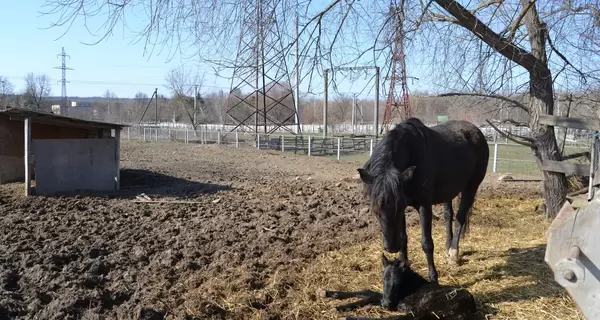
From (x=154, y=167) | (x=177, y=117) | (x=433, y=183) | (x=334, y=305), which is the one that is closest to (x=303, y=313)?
(x=334, y=305)

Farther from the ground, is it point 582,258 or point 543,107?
point 543,107

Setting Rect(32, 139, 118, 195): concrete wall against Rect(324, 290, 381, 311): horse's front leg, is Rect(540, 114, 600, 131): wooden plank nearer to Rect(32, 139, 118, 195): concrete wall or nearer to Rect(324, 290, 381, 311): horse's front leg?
Rect(324, 290, 381, 311): horse's front leg

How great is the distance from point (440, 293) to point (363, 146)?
2660 cm

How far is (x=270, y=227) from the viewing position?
702 centimetres

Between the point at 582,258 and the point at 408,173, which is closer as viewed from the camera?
the point at 582,258

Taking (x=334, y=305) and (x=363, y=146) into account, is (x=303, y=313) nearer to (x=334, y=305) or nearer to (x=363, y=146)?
(x=334, y=305)

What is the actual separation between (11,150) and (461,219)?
33.9 ft

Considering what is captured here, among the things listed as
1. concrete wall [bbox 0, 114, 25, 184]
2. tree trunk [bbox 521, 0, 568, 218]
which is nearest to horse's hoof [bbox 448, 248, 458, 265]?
tree trunk [bbox 521, 0, 568, 218]

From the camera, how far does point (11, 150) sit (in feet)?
35.2

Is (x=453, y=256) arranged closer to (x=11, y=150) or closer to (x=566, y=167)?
(x=566, y=167)

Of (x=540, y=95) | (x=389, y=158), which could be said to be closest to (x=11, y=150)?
(x=389, y=158)

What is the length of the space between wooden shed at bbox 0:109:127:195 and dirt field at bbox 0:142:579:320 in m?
0.73

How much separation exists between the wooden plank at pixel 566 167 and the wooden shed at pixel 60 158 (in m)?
9.08

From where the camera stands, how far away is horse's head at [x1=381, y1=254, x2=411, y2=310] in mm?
3887
